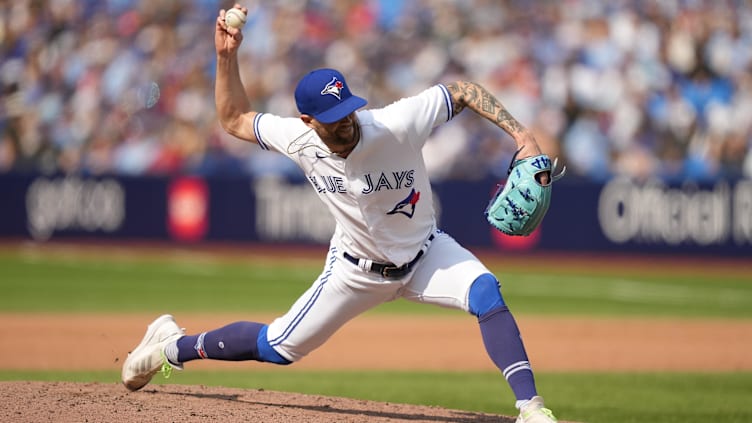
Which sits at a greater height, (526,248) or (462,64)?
(462,64)

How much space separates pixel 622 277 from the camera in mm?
16297

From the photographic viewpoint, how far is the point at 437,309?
14.0m

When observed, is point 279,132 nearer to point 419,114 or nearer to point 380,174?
point 380,174

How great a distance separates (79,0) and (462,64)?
22.8ft

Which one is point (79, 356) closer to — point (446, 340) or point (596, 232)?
point (446, 340)

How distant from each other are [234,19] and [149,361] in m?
1.89

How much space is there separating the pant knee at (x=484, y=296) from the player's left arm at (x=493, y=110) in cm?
62

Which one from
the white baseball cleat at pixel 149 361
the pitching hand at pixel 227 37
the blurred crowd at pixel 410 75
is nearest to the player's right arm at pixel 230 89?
the pitching hand at pixel 227 37

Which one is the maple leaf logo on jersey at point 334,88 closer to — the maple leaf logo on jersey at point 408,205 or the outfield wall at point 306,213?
the maple leaf logo on jersey at point 408,205

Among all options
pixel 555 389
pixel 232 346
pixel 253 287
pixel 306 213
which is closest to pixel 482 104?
pixel 232 346

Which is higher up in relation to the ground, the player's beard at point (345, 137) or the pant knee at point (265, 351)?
the player's beard at point (345, 137)

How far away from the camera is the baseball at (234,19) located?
17.6 ft

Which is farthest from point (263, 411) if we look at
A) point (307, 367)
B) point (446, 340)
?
point (446, 340)

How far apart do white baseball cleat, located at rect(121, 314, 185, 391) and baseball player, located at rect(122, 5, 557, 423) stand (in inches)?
10.4
